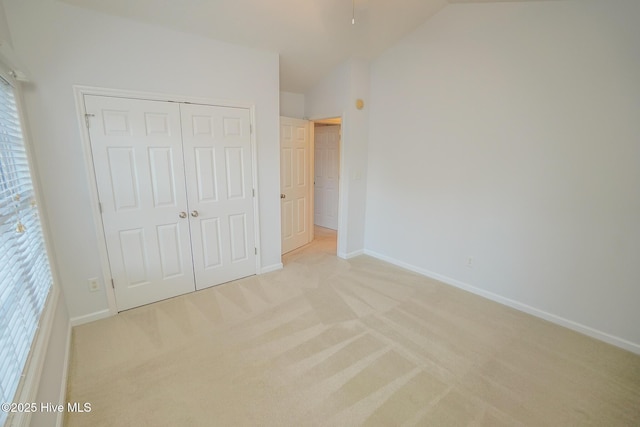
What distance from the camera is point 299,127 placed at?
164 inches

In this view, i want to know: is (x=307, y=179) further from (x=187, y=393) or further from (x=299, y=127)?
(x=187, y=393)

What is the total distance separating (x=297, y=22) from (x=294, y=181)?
2059 millimetres

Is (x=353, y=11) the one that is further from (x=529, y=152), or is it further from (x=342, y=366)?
(x=342, y=366)

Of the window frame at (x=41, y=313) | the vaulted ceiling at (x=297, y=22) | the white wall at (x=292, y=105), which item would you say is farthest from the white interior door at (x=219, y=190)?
the white wall at (x=292, y=105)

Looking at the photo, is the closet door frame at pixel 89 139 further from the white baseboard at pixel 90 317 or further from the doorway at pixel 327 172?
the doorway at pixel 327 172

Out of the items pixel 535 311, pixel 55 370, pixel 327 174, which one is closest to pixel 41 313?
pixel 55 370

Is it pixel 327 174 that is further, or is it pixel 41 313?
pixel 327 174

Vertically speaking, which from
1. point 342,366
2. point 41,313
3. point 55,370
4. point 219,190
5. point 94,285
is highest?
point 219,190

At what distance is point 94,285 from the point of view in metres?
2.51

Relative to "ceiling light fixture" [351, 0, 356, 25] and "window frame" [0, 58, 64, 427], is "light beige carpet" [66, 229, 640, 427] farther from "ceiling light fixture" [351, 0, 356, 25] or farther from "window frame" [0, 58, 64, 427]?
"ceiling light fixture" [351, 0, 356, 25]

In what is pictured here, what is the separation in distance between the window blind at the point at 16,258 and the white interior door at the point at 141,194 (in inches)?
20.6

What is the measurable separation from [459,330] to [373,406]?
3.91 ft

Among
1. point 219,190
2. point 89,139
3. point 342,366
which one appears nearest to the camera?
point 342,366

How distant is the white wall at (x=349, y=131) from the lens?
3.73 metres
